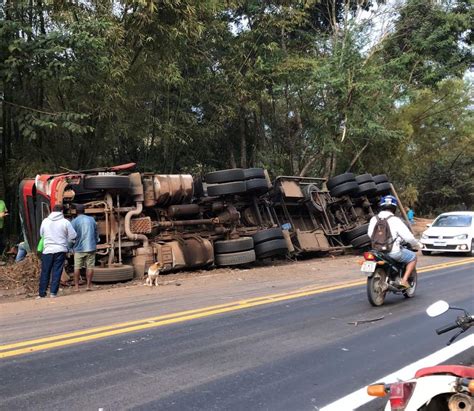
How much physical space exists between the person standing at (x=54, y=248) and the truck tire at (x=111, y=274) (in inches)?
41.6

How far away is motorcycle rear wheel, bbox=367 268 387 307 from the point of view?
308 inches

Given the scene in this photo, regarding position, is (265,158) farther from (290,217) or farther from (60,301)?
(60,301)

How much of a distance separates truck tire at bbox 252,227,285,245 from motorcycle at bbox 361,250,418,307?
4.91 m

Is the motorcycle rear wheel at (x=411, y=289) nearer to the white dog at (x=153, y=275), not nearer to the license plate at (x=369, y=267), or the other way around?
the license plate at (x=369, y=267)

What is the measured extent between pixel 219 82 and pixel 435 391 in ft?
52.0

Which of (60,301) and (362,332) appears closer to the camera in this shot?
(362,332)

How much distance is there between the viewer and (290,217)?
15.2 meters

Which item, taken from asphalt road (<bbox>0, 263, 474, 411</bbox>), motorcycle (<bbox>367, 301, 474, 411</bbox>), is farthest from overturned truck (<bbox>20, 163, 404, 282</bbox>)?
motorcycle (<bbox>367, 301, 474, 411</bbox>)

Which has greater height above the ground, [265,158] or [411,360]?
[265,158]

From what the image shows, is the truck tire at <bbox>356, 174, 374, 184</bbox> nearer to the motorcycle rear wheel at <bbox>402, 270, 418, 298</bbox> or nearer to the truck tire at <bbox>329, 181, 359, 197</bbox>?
the truck tire at <bbox>329, 181, 359, 197</bbox>

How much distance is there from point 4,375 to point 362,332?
4.00 m

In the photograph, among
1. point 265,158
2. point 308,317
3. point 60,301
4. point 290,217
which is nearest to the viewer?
point 308,317

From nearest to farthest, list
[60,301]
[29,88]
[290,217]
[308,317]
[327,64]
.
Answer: [308,317] < [60,301] < [29,88] < [290,217] < [327,64]

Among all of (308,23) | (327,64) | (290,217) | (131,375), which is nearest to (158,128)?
(290,217)
